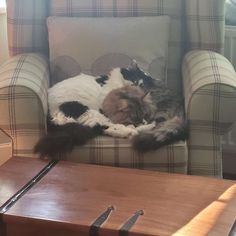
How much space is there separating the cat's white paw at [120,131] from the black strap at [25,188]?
218mm

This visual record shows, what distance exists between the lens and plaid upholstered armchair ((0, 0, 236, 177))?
1.71 metres

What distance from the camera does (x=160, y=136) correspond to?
1.69m

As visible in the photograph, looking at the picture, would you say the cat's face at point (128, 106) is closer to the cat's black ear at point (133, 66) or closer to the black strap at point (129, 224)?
the cat's black ear at point (133, 66)

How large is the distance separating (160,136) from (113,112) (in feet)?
0.76

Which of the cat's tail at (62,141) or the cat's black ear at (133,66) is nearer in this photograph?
the cat's tail at (62,141)

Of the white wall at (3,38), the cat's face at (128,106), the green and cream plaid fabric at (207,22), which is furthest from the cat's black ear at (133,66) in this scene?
the white wall at (3,38)

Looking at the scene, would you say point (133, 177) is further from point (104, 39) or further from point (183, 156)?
point (104, 39)

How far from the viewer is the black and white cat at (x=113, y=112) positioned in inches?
67.1

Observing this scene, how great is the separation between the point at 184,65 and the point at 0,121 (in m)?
0.80

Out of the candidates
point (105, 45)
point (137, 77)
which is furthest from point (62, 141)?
point (105, 45)

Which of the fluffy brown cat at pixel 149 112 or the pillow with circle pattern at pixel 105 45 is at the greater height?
the pillow with circle pattern at pixel 105 45

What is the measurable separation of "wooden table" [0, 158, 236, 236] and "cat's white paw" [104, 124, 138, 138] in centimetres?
16

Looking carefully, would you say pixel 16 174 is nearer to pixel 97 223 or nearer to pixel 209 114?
pixel 97 223

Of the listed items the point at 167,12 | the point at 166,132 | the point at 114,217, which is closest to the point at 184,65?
the point at 167,12
